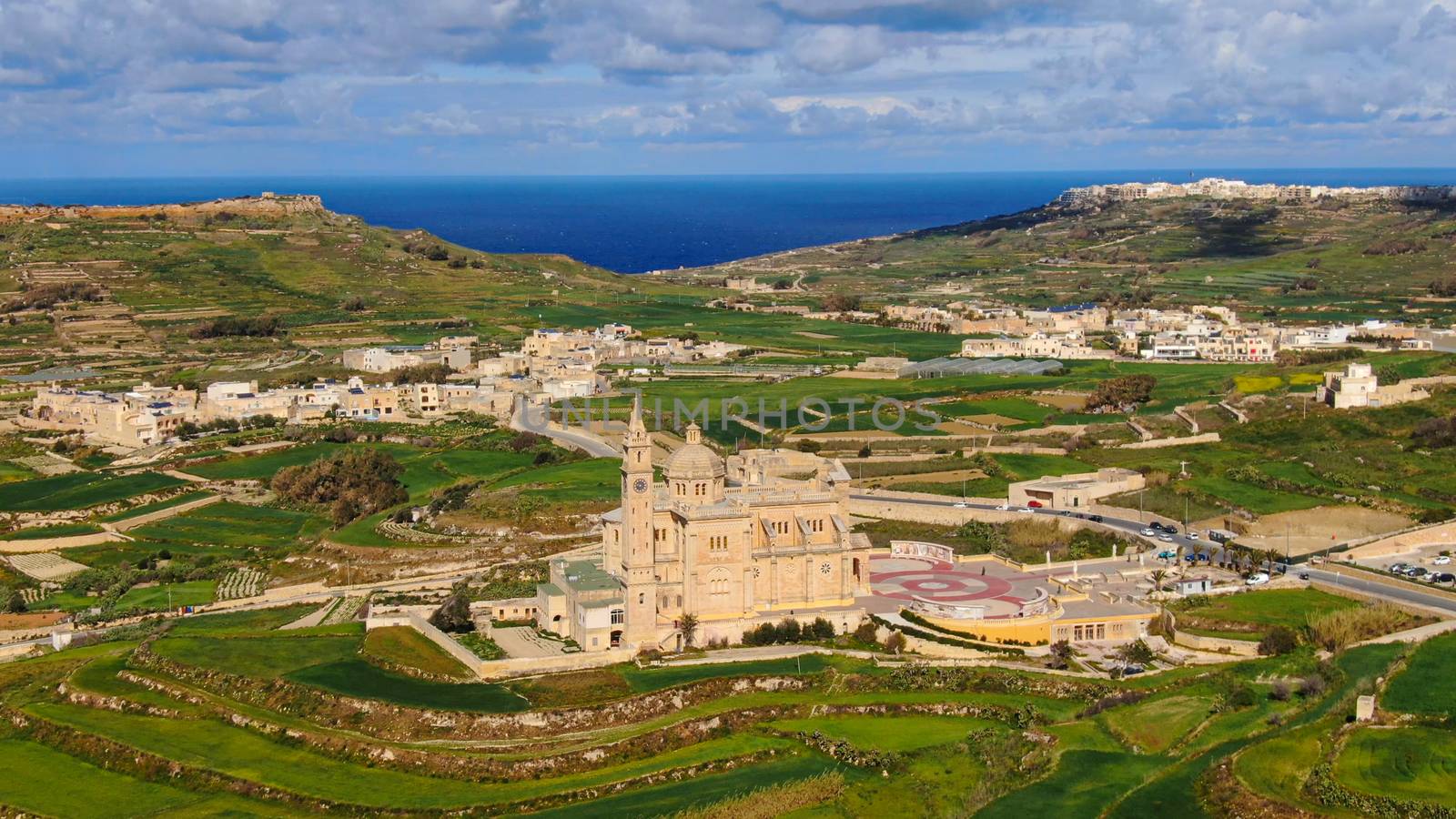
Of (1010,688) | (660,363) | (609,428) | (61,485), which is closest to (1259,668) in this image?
(1010,688)

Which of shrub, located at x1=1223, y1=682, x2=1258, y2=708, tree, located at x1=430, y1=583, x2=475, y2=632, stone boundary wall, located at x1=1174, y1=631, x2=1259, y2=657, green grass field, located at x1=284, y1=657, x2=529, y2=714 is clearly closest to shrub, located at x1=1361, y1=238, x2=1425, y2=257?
stone boundary wall, located at x1=1174, y1=631, x2=1259, y2=657

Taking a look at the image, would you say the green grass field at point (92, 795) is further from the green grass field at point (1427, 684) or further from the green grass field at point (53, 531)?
the green grass field at point (1427, 684)

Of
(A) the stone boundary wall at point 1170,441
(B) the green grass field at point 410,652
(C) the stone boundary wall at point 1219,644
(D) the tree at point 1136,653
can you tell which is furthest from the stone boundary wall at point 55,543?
(A) the stone boundary wall at point 1170,441

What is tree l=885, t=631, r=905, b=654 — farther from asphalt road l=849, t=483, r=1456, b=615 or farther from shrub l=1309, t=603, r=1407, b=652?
asphalt road l=849, t=483, r=1456, b=615

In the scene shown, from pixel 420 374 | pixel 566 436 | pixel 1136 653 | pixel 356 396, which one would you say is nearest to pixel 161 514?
pixel 566 436

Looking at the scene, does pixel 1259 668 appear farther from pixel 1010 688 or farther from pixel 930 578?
pixel 930 578

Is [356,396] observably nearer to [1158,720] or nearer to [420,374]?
[420,374]
